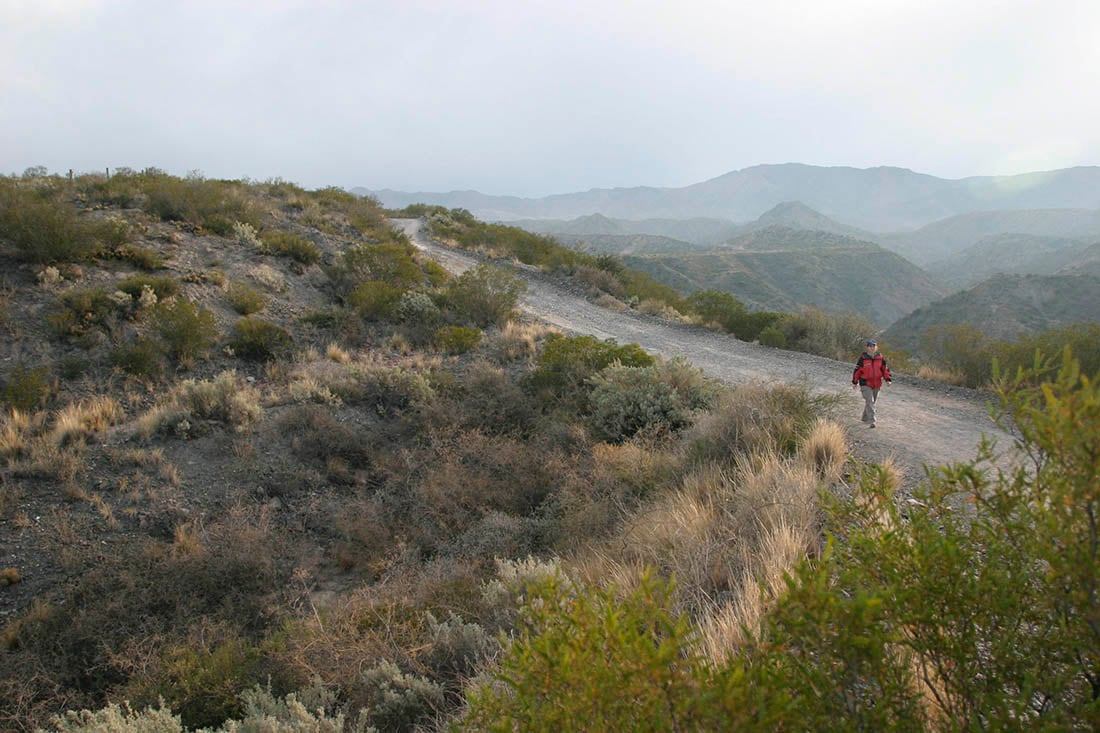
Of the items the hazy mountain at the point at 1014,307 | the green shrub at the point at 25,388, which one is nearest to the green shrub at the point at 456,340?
the green shrub at the point at 25,388

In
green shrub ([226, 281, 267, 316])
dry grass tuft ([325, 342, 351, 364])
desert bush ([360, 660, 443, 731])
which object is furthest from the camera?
green shrub ([226, 281, 267, 316])

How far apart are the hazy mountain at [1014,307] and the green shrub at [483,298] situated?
130 ft

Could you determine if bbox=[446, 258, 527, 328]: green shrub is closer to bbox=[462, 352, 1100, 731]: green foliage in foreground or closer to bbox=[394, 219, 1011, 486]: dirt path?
bbox=[394, 219, 1011, 486]: dirt path

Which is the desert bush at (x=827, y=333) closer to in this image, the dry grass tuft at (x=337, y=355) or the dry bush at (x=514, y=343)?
the dry bush at (x=514, y=343)

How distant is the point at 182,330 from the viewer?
9.88 meters

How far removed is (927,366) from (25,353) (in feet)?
60.5

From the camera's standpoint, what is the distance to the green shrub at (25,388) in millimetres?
7684

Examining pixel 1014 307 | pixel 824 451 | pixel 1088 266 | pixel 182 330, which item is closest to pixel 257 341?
pixel 182 330

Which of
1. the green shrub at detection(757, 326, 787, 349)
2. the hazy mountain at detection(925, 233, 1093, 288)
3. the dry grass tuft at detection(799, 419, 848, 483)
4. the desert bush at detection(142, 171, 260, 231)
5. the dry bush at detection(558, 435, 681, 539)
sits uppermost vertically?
the hazy mountain at detection(925, 233, 1093, 288)

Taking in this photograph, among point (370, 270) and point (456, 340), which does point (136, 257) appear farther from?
point (456, 340)

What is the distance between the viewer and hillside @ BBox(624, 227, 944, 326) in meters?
75.9

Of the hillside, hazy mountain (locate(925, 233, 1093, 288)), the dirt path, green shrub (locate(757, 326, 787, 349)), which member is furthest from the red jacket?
hazy mountain (locate(925, 233, 1093, 288))

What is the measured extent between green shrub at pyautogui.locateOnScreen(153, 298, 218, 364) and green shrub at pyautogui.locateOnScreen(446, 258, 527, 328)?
19.0 feet

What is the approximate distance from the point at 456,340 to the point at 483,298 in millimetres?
2679
